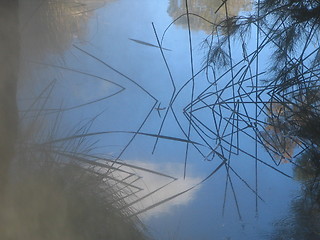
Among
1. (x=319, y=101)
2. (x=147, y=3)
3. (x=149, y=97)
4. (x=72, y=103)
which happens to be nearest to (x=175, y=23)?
(x=147, y=3)

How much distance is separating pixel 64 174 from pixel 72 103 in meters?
0.16

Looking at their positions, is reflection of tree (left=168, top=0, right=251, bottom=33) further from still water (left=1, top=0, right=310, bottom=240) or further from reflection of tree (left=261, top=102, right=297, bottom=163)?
reflection of tree (left=261, top=102, right=297, bottom=163)

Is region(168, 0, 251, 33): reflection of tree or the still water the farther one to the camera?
region(168, 0, 251, 33): reflection of tree

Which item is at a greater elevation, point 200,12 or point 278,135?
point 200,12

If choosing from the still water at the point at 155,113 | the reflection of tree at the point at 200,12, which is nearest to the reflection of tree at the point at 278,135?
the still water at the point at 155,113

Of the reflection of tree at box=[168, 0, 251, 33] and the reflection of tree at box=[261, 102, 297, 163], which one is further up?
the reflection of tree at box=[168, 0, 251, 33]

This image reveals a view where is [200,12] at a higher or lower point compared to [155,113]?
higher

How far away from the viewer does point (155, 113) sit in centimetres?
103

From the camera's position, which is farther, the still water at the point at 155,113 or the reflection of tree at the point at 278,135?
the reflection of tree at the point at 278,135

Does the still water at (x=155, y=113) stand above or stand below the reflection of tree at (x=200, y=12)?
below

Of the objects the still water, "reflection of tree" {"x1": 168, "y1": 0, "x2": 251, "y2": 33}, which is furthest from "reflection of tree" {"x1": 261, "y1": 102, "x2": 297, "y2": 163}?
"reflection of tree" {"x1": 168, "y1": 0, "x2": 251, "y2": 33}

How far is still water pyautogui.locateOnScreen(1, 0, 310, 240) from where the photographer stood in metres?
0.96

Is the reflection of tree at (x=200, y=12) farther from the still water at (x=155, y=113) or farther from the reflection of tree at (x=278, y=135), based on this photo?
the reflection of tree at (x=278, y=135)

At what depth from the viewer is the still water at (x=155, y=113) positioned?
963 mm
